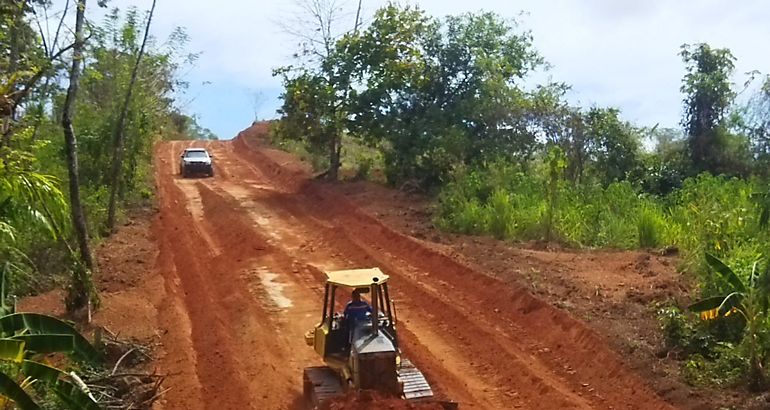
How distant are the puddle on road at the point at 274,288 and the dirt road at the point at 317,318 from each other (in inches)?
1.6

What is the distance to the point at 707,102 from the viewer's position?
1154 inches

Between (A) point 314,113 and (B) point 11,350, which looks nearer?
(B) point 11,350

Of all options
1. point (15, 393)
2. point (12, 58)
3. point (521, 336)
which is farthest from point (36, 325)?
point (521, 336)

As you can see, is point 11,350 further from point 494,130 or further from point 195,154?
point 195,154

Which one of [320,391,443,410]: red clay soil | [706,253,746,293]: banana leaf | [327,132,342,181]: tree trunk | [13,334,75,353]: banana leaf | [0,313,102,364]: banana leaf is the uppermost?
[327,132,342,181]: tree trunk

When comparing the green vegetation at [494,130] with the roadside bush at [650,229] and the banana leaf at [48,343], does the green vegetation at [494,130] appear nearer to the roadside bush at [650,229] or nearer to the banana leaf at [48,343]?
the roadside bush at [650,229]

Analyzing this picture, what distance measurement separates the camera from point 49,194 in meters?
9.77

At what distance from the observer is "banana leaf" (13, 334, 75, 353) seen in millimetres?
8789

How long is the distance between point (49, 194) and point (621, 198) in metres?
17.3

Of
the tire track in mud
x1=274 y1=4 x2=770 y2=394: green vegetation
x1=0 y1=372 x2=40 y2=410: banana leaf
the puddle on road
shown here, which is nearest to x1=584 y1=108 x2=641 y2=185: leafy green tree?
x1=274 y1=4 x2=770 y2=394: green vegetation

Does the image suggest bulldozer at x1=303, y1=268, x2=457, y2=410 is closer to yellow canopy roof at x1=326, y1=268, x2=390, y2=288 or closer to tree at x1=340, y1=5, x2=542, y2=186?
yellow canopy roof at x1=326, y1=268, x2=390, y2=288

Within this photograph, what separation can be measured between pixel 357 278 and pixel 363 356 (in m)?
1.35

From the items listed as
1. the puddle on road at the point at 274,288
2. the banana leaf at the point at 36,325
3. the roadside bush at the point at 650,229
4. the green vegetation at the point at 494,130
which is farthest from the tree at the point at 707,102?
the banana leaf at the point at 36,325

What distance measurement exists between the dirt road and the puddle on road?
0.13 feet
